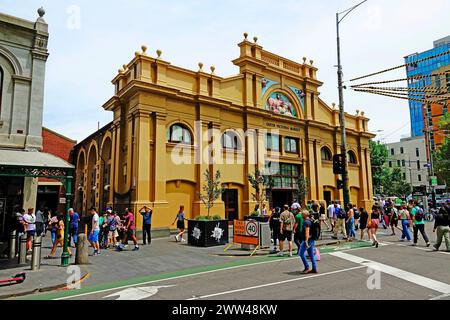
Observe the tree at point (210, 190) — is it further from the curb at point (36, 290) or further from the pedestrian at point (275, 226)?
the curb at point (36, 290)

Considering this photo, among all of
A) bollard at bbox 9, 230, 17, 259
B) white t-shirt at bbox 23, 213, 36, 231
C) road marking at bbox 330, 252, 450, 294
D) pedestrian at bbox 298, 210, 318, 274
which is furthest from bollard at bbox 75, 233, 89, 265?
road marking at bbox 330, 252, 450, 294

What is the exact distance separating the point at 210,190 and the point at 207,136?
4201mm

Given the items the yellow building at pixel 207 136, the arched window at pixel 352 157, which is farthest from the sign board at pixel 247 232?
the arched window at pixel 352 157

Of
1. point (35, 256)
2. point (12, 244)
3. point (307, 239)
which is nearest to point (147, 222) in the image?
point (12, 244)

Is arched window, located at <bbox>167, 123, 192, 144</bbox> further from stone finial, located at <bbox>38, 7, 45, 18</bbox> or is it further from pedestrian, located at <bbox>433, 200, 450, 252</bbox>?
pedestrian, located at <bbox>433, 200, 450, 252</bbox>

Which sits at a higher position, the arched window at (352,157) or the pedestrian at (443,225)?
the arched window at (352,157)

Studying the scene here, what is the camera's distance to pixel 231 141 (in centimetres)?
2334

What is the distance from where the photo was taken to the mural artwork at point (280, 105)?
2606 centimetres

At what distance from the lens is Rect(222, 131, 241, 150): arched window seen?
22.9 metres

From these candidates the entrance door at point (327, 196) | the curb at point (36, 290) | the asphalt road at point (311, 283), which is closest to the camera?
the asphalt road at point (311, 283)

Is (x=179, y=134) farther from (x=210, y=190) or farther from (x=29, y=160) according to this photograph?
(x=29, y=160)

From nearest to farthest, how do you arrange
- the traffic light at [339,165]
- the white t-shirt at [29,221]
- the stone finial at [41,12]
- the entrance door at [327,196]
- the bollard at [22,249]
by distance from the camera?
the bollard at [22,249], the white t-shirt at [29,221], the stone finial at [41,12], the traffic light at [339,165], the entrance door at [327,196]
